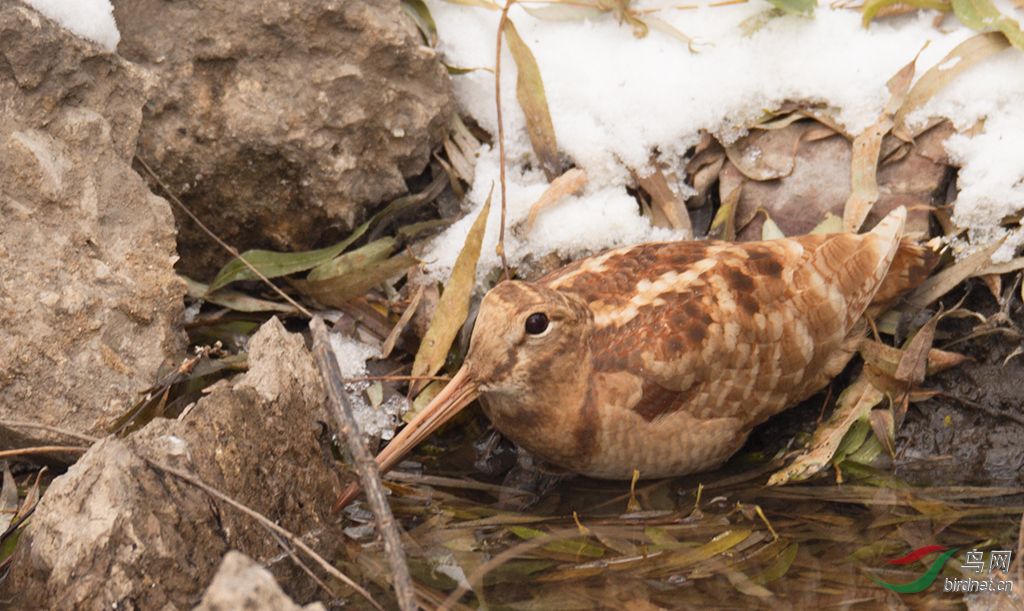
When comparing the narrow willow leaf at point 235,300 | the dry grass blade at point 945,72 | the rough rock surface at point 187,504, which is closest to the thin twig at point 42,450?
the rough rock surface at point 187,504

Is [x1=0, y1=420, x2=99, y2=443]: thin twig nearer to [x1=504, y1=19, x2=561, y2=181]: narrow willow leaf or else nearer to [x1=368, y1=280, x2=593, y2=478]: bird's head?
[x1=368, y1=280, x2=593, y2=478]: bird's head

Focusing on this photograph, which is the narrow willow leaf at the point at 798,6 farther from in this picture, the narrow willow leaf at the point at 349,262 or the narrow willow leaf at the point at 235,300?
the narrow willow leaf at the point at 235,300

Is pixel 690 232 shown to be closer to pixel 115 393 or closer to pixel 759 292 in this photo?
pixel 759 292

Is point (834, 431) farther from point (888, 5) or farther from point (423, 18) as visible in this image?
point (423, 18)

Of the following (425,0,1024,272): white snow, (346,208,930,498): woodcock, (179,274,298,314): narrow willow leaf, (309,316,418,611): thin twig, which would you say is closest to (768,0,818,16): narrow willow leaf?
(425,0,1024,272): white snow

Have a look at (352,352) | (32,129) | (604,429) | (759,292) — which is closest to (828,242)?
(759,292)

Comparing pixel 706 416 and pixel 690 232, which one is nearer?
pixel 706 416
